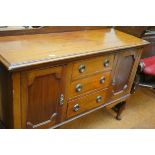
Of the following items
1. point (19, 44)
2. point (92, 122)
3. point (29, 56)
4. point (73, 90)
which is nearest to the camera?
point (29, 56)

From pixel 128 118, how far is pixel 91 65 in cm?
89

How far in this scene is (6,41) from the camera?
1148 mm

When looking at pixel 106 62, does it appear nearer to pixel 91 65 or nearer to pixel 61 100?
pixel 91 65

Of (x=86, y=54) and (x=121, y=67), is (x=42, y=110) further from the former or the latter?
(x=121, y=67)

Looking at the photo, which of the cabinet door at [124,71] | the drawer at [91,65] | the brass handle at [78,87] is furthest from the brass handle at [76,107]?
the cabinet door at [124,71]

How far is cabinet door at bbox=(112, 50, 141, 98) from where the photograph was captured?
4.86 feet

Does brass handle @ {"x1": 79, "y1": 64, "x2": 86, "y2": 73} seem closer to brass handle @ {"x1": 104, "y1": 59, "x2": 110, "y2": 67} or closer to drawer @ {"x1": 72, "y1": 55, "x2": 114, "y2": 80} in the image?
drawer @ {"x1": 72, "y1": 55, "x2": 114, "y2": 80}

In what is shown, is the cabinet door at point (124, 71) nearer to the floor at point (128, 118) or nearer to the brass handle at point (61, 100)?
the floor at point (128, 118)

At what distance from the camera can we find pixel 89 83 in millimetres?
1356

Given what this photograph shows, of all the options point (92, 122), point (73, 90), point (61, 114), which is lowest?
point (92, 122)

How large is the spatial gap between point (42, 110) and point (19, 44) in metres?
0.38

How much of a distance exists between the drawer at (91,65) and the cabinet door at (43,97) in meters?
0.10

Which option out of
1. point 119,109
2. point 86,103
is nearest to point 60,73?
point 86,103
